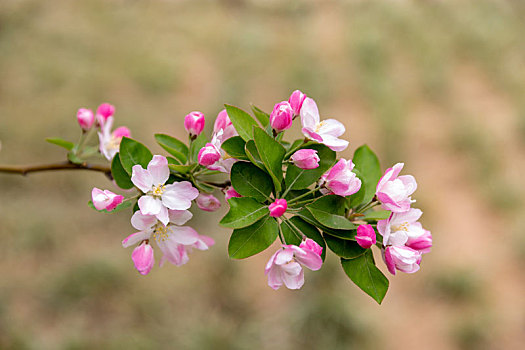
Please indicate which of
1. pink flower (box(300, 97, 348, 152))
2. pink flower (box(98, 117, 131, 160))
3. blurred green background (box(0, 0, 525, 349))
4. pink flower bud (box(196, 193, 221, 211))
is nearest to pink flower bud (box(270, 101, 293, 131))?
pink flower (box(300, 97, 348, 152))

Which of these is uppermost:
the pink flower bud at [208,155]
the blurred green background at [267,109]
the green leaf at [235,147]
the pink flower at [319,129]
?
the pink flower at [319,129]

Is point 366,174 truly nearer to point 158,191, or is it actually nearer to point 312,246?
point 312,246

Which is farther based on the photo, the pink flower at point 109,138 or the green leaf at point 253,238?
the pink flower at point 109,138

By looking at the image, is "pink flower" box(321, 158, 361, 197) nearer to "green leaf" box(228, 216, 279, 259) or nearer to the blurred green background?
"green leaf" box(228, 216, 279, 259)

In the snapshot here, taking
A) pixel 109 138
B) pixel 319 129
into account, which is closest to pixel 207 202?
pixel 319 129

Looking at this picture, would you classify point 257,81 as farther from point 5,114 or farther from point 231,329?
point 231,329

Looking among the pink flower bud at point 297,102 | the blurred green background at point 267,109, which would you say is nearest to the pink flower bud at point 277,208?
the pink flower bud at point 297,102

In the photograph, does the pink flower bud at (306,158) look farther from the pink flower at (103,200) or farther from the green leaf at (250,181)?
the pink flower at (103,200)
